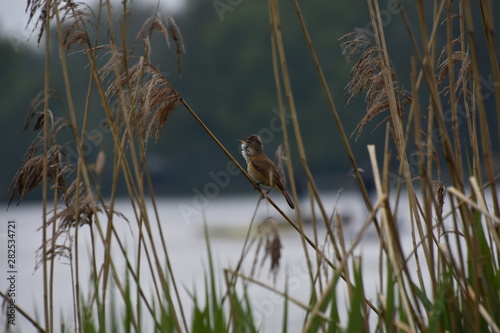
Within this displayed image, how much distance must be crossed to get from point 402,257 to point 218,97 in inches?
2316

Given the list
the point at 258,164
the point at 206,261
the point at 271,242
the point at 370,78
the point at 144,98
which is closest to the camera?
the point at 271,242

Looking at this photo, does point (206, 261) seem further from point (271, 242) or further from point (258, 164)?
point (271, 242)

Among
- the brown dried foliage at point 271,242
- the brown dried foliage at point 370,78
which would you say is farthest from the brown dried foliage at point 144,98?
the brown dried foliage at point 370,78

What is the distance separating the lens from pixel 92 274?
2.83 meters

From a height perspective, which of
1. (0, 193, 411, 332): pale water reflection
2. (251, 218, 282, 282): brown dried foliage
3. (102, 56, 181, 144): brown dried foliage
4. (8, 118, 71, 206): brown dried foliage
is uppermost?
(102, 56, 181, 144): brown dried foliage

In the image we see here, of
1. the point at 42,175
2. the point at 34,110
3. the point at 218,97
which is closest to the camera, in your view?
the point at 34,110

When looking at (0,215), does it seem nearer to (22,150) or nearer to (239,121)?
(22,150)

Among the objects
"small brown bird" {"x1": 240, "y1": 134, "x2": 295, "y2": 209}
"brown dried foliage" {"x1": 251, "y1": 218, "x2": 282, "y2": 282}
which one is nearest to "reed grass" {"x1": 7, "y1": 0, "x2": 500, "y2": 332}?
"brown dried foliage" {"x1": 251, "y1": 218, "x2": 282, "y2": 282}

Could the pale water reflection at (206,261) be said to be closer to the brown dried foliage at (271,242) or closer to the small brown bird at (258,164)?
the brown dried foliage at (271,242)

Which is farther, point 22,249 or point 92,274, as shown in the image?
point 22,249

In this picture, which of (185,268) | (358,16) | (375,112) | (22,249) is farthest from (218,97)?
(375,112)

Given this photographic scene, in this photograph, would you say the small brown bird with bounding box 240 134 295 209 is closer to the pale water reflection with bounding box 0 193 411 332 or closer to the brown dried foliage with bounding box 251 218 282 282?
the pale water reflection with bounding box 0 193 411 332

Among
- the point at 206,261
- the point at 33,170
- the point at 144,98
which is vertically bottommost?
the point at 206,261

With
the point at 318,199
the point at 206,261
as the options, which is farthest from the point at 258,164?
the point at 206,261
